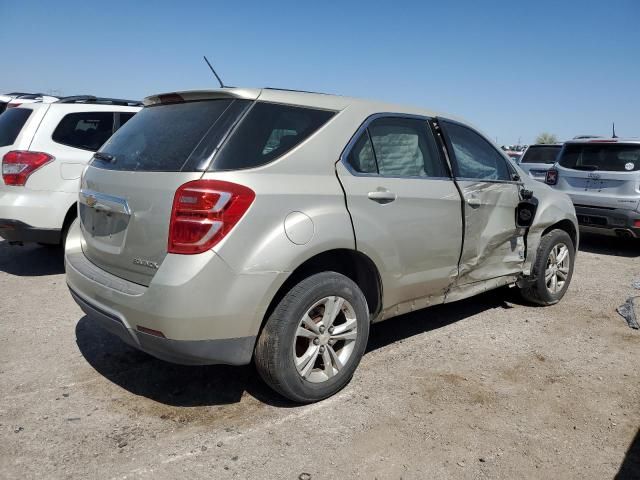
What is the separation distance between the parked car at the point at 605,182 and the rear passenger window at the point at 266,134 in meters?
5.79

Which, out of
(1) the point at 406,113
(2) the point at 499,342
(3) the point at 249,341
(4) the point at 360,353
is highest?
(1) the point at 406,113

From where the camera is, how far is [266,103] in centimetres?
294

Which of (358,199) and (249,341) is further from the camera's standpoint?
(358,199)

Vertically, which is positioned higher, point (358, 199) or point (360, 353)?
point (358, 199)

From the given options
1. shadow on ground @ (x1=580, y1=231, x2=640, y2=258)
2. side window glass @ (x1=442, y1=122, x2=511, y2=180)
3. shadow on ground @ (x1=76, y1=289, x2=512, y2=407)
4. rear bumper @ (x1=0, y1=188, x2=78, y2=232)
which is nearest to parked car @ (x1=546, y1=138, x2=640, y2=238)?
shadow on ground @ (x1=580, y1=231, x2=640, y2=258)

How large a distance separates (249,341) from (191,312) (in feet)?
1.21

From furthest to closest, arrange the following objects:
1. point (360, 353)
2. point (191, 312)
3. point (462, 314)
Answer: point (462, 314) < point (360, 353) < point (191, 312)

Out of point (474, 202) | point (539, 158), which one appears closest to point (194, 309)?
point (474, 202)

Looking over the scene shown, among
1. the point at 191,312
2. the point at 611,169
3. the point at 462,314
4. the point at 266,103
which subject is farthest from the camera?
the point at 611,169

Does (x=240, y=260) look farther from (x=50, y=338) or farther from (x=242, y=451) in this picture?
(x=50, y=338)

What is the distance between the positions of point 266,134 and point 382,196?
83 cm

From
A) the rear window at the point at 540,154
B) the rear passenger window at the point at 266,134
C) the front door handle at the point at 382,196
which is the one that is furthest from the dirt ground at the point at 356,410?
the rear window at the point at 540,154

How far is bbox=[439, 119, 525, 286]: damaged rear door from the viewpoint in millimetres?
3930

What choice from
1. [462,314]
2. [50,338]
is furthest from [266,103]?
[462,314]
